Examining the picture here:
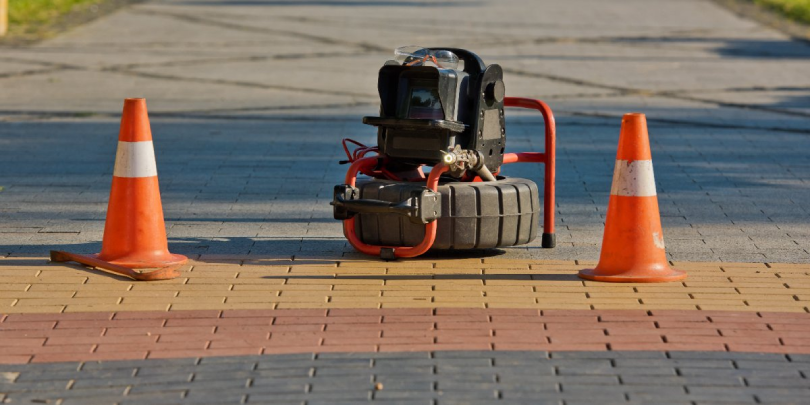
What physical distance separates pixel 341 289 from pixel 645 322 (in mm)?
1497

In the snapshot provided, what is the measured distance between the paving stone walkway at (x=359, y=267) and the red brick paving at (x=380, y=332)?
2cm

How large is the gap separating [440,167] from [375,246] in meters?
0.66

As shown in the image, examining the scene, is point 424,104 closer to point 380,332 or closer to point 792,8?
point 380,332

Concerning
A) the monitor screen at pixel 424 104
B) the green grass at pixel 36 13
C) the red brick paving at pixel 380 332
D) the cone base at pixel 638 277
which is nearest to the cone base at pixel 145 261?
the red brick paving at pixel 380 332

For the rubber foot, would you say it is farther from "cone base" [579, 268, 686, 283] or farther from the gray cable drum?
"cone base" [579, 268, 686, 283]

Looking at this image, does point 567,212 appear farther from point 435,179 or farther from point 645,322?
point 645,322

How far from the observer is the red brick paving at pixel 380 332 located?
4.74 metres

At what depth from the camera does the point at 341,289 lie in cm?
570

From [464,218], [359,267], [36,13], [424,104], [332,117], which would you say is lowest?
[36,13]

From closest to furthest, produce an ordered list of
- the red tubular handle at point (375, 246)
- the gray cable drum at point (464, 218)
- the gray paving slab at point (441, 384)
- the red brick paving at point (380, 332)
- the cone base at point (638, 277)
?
the gray paving slab at point (441, 384)
the red brick paving at point (380, 332)
the cone base at point (638, 277)
the red tubular handle at point (375, 246)
the gray cable drum at point (464, 218)

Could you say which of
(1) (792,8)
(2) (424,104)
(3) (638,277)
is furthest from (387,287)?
(1) (792,8)

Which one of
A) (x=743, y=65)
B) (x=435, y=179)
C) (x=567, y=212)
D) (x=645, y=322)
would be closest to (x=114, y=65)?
(x=743, y=65)

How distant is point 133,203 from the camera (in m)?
6.13

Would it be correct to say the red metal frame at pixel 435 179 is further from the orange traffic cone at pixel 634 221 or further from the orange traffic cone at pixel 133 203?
the orange traffic cone at pixel 133 203
